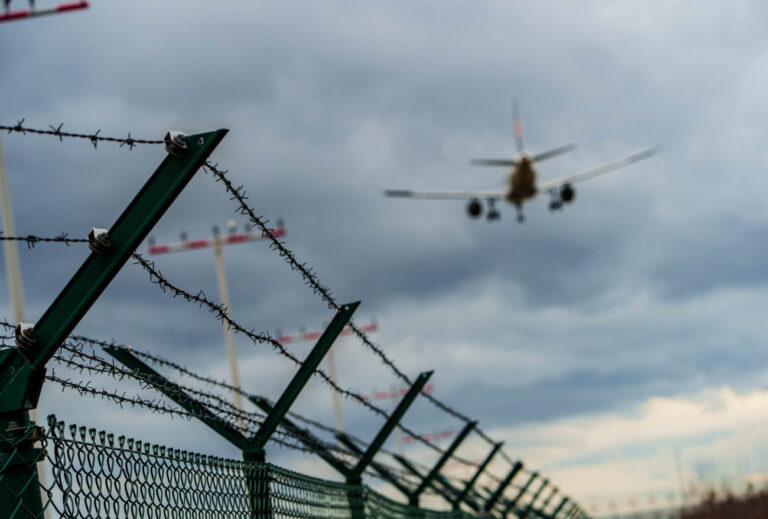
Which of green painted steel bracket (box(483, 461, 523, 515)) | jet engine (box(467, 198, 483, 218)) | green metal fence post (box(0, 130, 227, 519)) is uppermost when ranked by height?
jet engine (box(467, 198, 483, 218))

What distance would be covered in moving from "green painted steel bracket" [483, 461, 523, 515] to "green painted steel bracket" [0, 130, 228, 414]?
1023 cm

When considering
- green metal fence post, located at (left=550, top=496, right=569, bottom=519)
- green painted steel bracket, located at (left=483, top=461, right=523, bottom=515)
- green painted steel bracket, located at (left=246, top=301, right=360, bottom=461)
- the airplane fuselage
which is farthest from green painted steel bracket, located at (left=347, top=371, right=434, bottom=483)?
the airplane fuselage

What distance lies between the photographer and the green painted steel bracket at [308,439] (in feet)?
24.8

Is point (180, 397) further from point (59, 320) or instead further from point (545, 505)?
point (545, 505)

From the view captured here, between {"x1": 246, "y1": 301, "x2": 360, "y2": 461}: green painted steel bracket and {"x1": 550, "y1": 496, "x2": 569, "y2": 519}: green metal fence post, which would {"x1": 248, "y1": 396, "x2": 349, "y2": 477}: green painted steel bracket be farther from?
{"x1": 550, "y1": 496, "x2": 569, "y2": 519}: green metal fence post

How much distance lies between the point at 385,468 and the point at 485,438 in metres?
2.66

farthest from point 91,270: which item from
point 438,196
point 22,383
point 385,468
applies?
point 438,196

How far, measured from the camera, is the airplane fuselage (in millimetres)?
59281

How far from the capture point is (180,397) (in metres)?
5.83

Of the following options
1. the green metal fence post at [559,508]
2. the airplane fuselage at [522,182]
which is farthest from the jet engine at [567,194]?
the green metal fence post at [559,508]

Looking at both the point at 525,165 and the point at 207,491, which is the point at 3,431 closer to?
the point at 207,491

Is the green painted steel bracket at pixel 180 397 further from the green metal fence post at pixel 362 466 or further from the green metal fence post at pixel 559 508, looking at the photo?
the green metal fence post at pixel 559 508

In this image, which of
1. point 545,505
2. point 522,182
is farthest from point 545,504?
point 522,182

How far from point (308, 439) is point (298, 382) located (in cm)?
136
